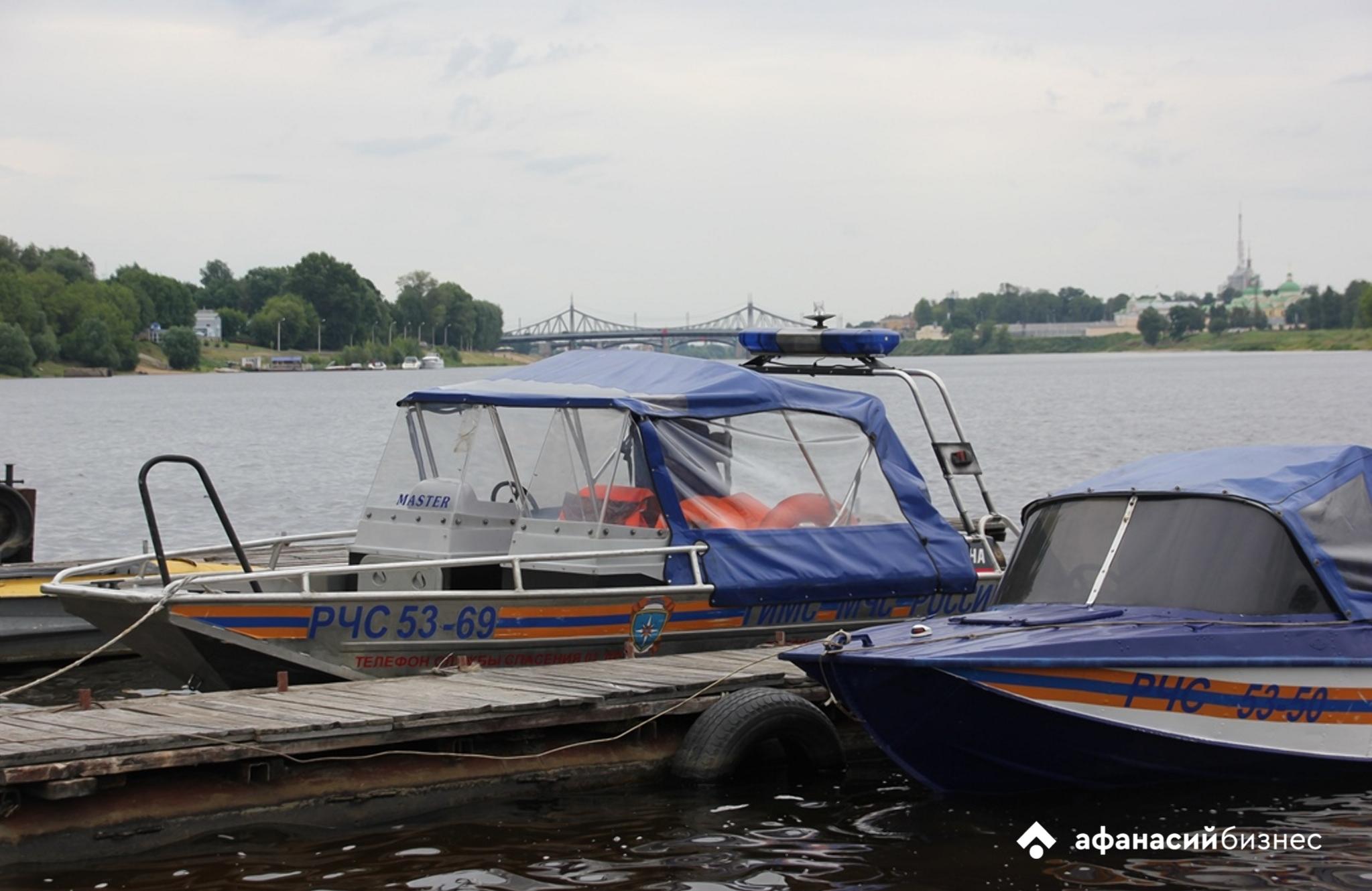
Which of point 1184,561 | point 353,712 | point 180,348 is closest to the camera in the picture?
point 353,712

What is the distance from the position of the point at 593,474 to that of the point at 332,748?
4156mm

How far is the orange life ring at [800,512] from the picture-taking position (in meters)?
14.1

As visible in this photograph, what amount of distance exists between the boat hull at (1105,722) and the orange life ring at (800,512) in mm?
3431

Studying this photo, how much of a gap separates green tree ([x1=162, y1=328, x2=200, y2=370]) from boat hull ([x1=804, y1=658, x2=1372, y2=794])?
173818 millimetres

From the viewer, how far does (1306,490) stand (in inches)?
430

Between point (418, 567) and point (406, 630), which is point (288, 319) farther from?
point (406, 630)

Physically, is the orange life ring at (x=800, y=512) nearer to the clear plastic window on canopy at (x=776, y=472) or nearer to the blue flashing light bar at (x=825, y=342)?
the clear plastic window on canopy at (x=776, y=472)

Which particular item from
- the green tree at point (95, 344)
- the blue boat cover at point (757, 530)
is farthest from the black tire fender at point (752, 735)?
the green tree at point (95, 344)

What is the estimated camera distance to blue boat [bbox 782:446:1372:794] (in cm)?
1016

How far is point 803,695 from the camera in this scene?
12227mm

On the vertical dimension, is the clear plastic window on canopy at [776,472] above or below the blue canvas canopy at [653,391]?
below

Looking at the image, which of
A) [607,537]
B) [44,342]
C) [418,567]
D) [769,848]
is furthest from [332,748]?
[44,342]

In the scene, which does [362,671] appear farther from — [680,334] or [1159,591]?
[680,334]

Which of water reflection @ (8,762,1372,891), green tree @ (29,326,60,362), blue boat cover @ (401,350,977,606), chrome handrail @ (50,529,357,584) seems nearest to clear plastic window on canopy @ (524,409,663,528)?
blue boat cover @ (401,350,977,606)
